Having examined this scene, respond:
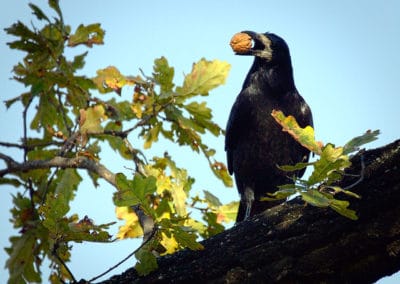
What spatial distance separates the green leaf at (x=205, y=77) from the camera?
3.70 metres

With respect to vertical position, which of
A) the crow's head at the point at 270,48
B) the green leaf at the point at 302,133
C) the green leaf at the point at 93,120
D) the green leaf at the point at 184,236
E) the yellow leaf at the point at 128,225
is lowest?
the green leaf at the point at 184,236

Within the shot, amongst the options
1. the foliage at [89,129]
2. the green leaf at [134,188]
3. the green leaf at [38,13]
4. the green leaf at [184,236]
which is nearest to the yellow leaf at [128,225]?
the foliage at [89,129]

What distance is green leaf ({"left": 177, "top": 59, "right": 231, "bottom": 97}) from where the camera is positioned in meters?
3.70

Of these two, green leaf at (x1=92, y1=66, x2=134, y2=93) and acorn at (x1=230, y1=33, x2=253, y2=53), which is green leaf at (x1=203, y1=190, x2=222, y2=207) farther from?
acorn at (x1=230, y1=33, x2=253, y2=53)

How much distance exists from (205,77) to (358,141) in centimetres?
175

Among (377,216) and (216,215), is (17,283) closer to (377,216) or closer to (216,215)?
(216,215)

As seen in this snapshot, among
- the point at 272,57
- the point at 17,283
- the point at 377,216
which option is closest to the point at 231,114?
the point at 272,57

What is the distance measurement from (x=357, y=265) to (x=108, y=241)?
975 mm

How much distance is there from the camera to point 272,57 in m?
5.36

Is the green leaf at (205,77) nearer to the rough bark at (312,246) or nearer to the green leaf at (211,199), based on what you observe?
the green leaf at (211,199)

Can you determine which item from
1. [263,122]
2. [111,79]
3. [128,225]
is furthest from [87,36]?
[263,122]

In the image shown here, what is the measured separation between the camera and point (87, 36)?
13.2 ft

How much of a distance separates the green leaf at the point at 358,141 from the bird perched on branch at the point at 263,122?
9.48ft

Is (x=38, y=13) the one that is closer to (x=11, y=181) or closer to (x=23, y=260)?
(x=11, y=181)
